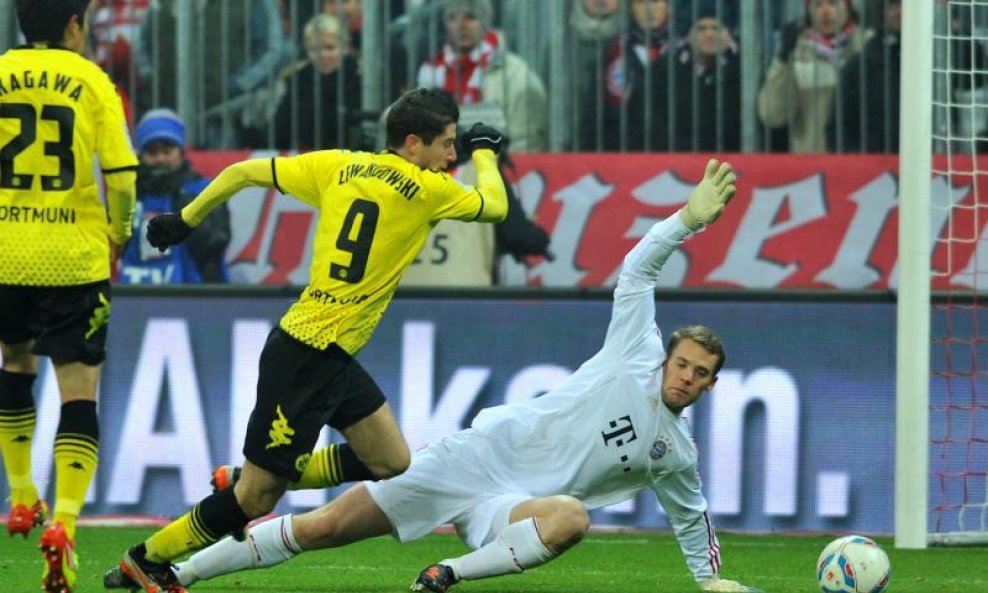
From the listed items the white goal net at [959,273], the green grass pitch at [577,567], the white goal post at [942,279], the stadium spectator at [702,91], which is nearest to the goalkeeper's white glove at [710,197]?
the green grass pitch at [577,567]

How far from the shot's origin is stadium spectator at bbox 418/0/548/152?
10.8 m

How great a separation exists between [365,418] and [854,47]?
4.62 meters

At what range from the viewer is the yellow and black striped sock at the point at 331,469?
7.45 meters

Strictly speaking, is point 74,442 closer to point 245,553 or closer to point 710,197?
point 245,553

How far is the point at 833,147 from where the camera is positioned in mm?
10742

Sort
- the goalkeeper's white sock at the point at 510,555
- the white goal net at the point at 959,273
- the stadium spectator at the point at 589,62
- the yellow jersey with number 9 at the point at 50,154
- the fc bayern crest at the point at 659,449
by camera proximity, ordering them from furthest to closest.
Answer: the stadium spectator at the point at 589,62
the white goal net at the point at 959,273
the fc bayern crest at the point at 659,449
the goalkeeper's white sock at the point at 510,555
the yellow jersey with number 9 at the point at 50,154

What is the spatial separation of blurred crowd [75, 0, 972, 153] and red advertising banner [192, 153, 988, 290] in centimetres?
13

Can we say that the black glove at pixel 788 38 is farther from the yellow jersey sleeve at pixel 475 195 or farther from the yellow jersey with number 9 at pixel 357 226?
the yellow jersey with number 9 at pixel 357 226

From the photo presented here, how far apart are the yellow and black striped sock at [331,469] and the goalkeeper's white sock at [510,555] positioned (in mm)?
593

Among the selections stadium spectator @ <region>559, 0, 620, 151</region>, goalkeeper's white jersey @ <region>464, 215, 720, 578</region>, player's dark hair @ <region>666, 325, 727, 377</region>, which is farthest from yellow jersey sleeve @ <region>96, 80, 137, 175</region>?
stadium spectator @ <region>559, 0, 620, 151</region>

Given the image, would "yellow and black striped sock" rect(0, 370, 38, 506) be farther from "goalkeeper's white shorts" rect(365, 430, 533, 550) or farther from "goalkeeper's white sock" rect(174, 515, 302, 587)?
"goalkeeper's white shorts" rect(365, 430, 533, 550)

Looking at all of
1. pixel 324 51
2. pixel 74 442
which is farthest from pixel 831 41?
pixel 74 442

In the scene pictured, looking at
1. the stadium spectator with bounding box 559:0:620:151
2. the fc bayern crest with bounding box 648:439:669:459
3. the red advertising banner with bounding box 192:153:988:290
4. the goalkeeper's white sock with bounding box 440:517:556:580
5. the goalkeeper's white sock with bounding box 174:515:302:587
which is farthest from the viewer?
the stadium spectator with bounding box 559:0:620:151

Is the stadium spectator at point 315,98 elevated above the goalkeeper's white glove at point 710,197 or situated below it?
above
